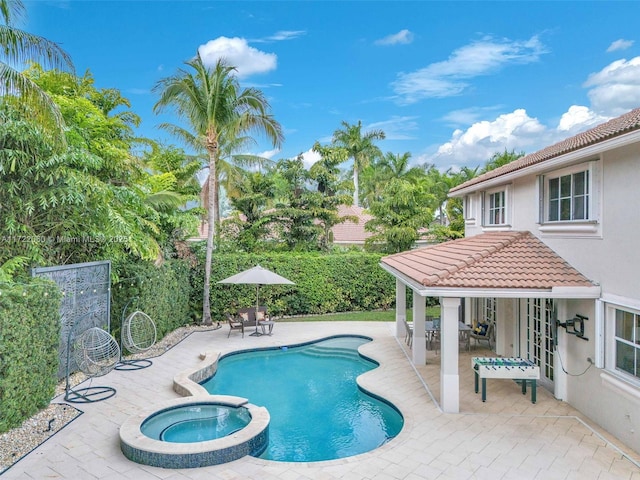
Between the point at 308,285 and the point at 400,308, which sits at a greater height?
the point at 308,285

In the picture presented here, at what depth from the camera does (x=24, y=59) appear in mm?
9781

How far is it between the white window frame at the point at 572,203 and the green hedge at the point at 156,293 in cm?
1349

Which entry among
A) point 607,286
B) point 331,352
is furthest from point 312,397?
point 607,286

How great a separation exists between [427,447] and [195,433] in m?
5.10

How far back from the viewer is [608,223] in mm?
9523

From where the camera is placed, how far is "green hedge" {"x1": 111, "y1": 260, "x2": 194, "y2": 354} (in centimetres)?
1549

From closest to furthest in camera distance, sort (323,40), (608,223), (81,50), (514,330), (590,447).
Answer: (590,447), (608,223), (514,330), (81,50), (323,40)

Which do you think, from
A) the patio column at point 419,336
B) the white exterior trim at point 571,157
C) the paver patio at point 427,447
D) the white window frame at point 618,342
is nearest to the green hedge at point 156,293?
the paver patio at point 427,447

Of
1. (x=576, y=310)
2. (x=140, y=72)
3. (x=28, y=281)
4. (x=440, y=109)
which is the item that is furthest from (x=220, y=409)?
(x=440, y=109)

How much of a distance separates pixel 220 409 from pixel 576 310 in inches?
361

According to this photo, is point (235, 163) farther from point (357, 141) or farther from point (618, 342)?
point (618, 342)

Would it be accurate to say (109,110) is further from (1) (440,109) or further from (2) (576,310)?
(1) (440,109)

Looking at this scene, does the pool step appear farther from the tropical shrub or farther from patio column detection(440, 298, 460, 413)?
patio column detection(440, 298, 460, 413)

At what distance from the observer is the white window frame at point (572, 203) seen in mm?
9984
